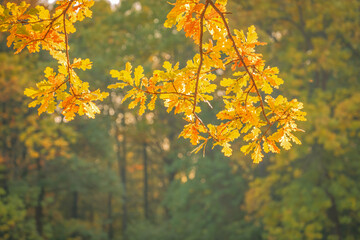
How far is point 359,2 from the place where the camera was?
380 inches

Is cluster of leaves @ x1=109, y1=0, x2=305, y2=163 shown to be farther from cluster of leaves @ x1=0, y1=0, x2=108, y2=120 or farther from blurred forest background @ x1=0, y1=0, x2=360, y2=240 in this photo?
blurred forest background @ x1=0, y1=0, x2=360, y2=240

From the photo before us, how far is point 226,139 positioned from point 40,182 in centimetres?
1246

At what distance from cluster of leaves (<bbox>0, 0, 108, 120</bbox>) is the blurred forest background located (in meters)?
4.04

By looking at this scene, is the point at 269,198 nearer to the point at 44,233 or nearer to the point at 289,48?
the point at 289,48

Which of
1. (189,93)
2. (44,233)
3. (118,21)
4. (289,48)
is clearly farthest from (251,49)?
(118,21)

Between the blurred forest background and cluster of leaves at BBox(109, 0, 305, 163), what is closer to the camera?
cluster of leaves at BBox(109, 0, 305, 163)

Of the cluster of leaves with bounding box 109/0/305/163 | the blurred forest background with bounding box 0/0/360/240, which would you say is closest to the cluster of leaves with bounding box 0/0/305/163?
the cluster of leaves with bounding box 109/0/305/163

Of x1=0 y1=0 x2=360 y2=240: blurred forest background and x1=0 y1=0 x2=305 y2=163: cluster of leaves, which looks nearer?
x1=0 y1=0 x2=305 y2=163: cluster of leaves

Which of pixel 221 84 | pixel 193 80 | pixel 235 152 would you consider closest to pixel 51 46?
pixel 193 80

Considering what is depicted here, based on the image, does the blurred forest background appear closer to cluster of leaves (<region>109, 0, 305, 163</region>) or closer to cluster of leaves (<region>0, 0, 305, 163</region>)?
cluster of leaves (<region>0, 0, 305, 163</region>)

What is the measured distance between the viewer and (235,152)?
1144cm

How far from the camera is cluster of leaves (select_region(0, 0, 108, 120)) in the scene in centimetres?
213

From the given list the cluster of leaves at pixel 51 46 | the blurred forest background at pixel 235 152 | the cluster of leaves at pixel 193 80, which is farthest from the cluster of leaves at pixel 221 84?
the blurred forest background at pixel 235 152

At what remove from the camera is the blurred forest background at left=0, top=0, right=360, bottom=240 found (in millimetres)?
9250
